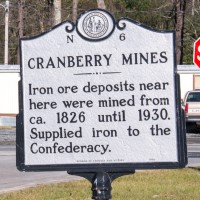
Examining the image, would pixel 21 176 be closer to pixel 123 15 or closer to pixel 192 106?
pixel 192 106

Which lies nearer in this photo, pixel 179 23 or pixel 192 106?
pixel 192 106

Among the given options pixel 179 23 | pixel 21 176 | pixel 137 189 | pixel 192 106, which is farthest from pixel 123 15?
pixel 137 189

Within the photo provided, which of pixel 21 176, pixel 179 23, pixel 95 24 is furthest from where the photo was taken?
pixel 179 23

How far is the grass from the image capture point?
11.5m

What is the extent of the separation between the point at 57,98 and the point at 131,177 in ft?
Result: 26.0

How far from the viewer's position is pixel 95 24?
609 cm

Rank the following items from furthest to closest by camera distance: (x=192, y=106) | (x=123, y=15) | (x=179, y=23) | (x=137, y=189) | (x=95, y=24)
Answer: (x=123, y=15) < (x=179, y=23) < (x=192, y=106) < (x=137, y=189) < (x=95, y=24)

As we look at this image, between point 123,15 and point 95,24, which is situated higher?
point 123,15

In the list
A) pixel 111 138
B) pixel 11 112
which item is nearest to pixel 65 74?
pixel 111 138

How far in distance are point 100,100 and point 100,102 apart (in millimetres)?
15

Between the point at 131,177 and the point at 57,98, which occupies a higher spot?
the point at 57,98

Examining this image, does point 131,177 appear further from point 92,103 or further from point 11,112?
point 11,112

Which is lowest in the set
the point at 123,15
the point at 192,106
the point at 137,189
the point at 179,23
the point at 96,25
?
the point at 137,189

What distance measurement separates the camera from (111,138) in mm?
6129
